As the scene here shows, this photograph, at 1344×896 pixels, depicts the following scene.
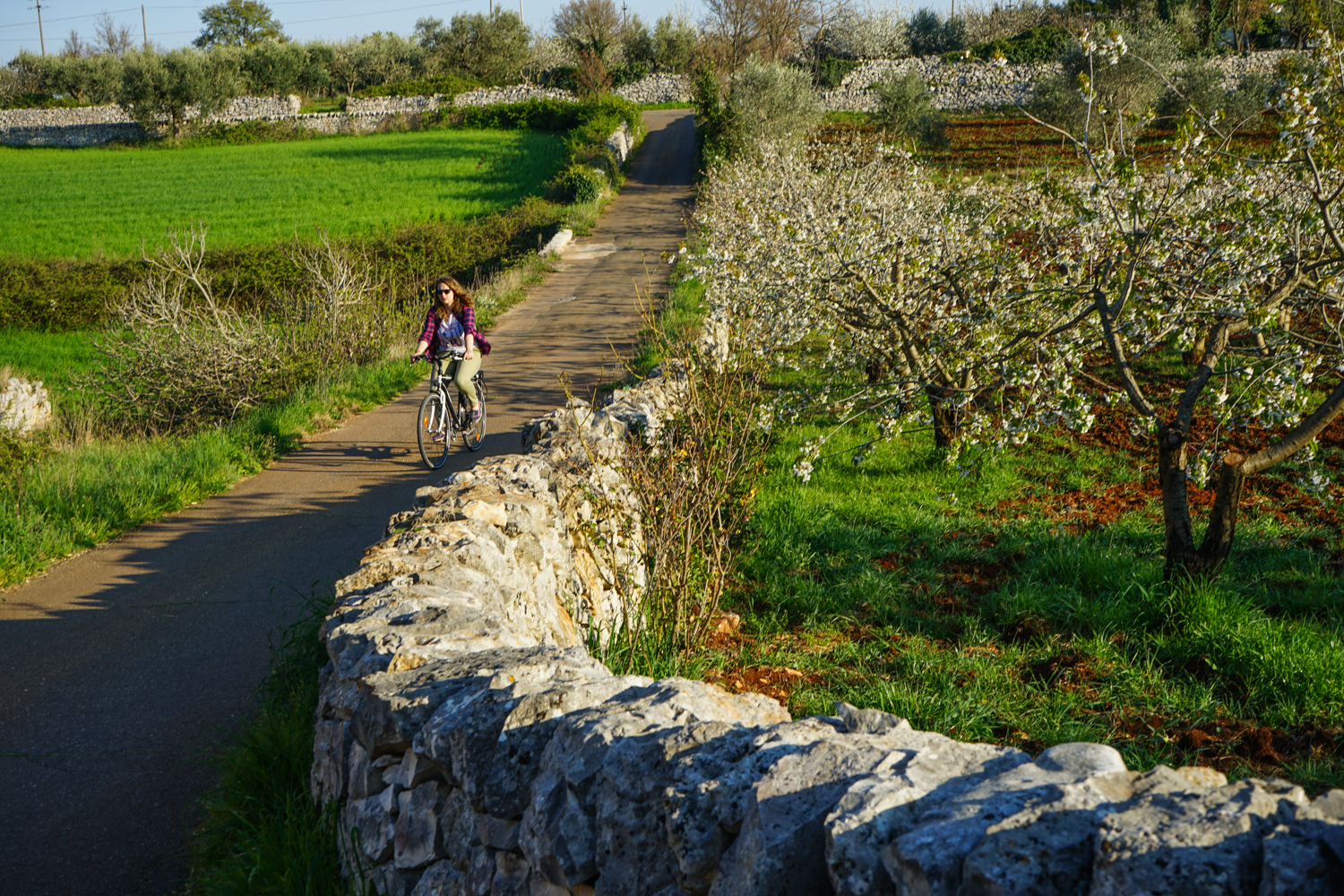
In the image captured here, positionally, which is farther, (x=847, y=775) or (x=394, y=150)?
(x=394, y=150)

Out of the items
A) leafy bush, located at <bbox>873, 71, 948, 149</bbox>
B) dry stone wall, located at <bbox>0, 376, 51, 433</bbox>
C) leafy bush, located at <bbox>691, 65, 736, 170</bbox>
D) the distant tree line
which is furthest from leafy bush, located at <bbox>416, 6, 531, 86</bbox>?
dry stone wall, located at <bbox>0, 376, 51, 433</bbox>

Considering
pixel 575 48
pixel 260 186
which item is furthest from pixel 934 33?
pixel 260 186

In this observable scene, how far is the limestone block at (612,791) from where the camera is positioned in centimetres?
227

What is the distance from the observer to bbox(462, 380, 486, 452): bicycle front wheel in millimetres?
10390

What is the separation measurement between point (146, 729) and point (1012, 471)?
730 cm

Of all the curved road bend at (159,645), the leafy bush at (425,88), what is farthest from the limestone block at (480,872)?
the leafy bush at (425,88)

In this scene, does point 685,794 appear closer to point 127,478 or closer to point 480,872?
point 480,872

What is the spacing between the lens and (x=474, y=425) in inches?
413

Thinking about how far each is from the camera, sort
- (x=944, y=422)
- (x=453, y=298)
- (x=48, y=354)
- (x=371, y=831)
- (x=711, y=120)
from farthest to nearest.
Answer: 1. (x=711, y=120)
2. (x=48, y=354)
3. (x=453, y=298)
4. (x=944, y=422)
5. (x=371, y=831)

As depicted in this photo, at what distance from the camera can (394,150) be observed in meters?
48.7

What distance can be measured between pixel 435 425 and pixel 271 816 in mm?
6363

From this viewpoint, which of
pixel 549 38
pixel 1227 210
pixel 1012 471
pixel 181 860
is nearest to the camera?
pixel 181 860

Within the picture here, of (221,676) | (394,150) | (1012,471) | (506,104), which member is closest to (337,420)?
(221,676)

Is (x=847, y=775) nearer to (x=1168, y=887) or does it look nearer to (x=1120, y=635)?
(x=1168, y=887)
